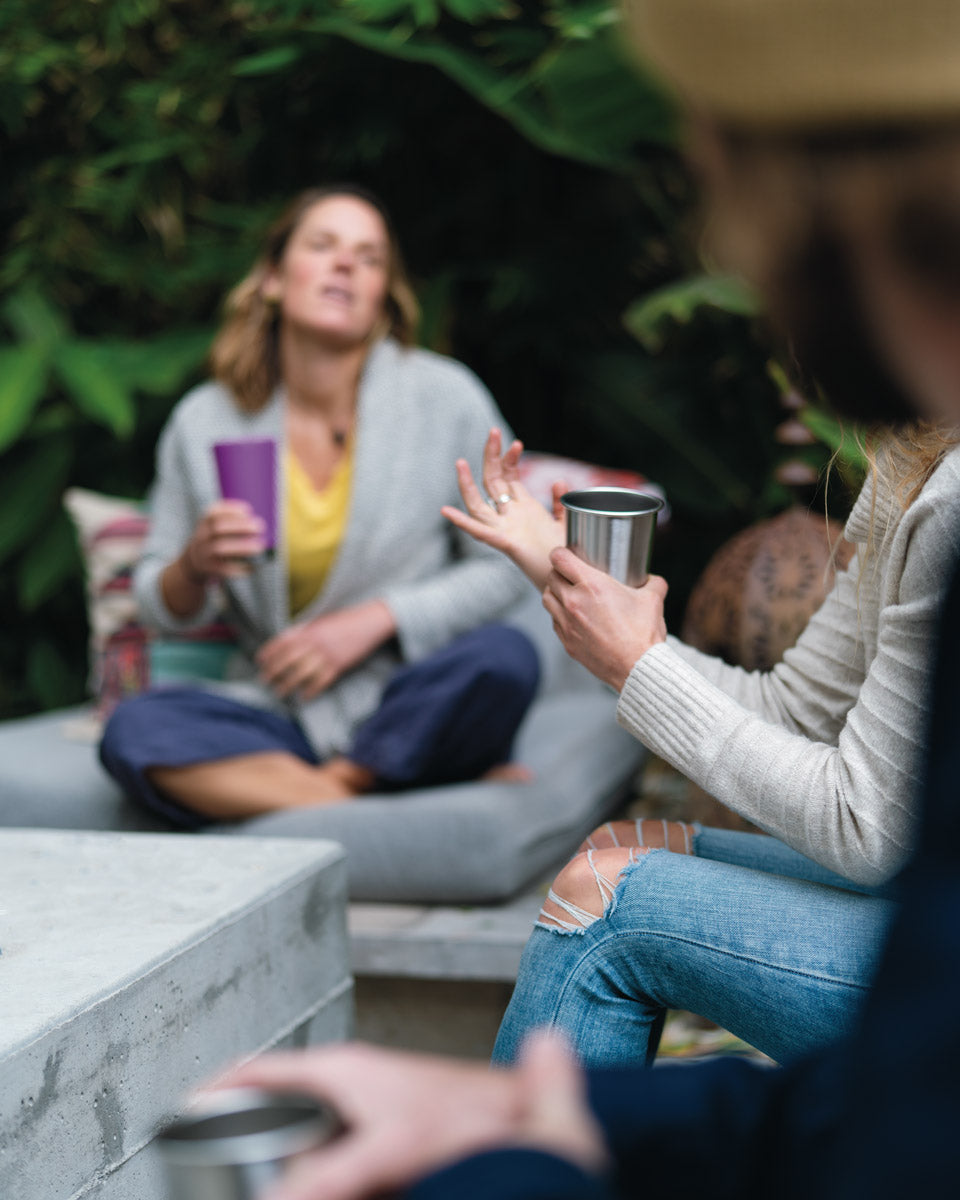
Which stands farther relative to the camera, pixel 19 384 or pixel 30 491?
pixel 30 491

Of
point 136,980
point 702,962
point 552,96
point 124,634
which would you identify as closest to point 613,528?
point 702,962

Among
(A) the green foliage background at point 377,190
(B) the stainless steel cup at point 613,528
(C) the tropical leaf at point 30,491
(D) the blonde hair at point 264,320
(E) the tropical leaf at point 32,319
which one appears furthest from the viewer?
(E) the tropical leaf at point 32,319

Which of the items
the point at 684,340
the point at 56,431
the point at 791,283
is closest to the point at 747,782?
the point at 791,283

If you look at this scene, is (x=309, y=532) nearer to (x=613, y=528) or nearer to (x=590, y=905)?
(x=613, y=528)

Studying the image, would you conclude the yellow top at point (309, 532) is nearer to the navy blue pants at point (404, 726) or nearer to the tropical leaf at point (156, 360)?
the navy blue pants at point (404, 726)

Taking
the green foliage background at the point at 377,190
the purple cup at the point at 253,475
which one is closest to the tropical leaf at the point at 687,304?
the green foliage background at the point at 377,190

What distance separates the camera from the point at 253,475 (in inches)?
80.2

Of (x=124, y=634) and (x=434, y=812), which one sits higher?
(x=124, y=634)

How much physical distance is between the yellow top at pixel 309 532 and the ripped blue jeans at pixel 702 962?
A: 144cm

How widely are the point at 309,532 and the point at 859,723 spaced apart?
1624mm

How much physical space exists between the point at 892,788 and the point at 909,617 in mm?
135

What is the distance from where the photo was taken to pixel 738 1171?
2.17 ft

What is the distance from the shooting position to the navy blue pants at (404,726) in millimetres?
2189

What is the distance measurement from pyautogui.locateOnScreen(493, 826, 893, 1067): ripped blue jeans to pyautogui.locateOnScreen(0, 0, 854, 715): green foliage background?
2.17 metres
